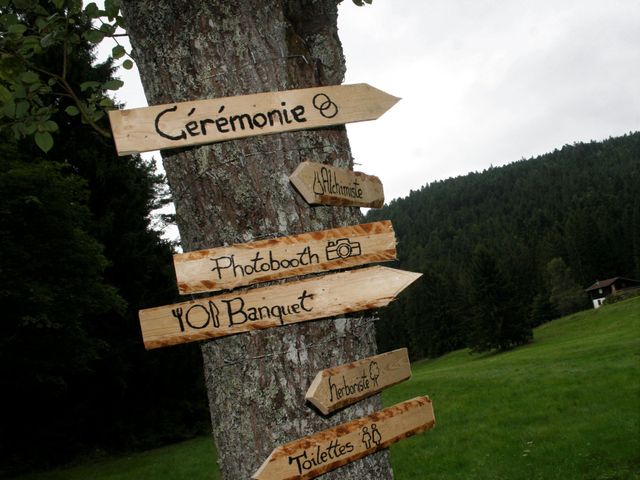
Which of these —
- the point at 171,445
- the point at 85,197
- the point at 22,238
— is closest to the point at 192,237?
the point at 22,238

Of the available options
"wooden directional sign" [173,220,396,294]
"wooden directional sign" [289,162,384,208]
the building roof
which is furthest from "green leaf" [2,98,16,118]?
the building roof

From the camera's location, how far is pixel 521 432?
15.2m

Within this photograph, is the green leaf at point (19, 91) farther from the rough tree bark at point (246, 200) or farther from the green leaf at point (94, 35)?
the rough tree bark at point (246, 200)

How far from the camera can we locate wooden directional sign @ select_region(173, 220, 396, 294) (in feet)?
9.05

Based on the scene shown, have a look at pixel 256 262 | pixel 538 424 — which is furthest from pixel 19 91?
pixel 538 424

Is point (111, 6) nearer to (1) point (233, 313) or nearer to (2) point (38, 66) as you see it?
(2) point (38, 66)

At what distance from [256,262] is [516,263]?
335 ft

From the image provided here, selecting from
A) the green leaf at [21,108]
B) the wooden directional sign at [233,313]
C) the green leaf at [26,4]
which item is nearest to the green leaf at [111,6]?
the green leaf at [26,4]

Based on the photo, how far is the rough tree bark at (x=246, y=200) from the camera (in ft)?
9.13

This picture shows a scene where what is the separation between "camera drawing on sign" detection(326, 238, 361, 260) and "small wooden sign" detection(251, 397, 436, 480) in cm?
74

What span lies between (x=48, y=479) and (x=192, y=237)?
2096cm

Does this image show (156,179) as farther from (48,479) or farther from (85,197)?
(48,479)

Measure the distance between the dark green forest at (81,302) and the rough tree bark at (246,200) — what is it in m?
13.8

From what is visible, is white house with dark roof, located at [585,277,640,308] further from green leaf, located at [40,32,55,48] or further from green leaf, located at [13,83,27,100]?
green leaf, located at [40,32,55,48]
